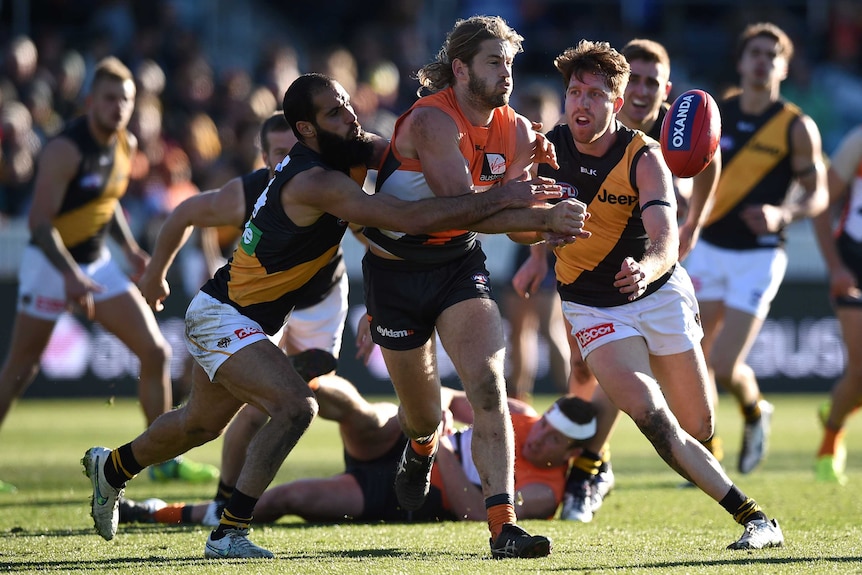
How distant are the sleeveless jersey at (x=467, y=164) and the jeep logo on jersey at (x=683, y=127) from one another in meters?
0.84

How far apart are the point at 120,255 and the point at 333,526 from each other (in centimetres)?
908

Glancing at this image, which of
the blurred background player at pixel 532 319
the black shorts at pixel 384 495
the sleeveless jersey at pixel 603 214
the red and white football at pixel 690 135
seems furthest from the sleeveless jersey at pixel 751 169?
the black shorts at pixel 384 495

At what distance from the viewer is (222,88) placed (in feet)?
60.7

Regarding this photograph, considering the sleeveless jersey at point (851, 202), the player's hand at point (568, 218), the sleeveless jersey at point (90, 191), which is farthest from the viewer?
the sleeveless jersey at point (851, 202)

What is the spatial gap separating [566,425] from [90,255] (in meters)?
4.16

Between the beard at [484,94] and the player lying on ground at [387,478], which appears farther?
the player lying on ground at [387,478]

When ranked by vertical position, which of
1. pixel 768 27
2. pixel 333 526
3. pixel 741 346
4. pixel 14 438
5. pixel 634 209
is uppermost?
pixel 768 27

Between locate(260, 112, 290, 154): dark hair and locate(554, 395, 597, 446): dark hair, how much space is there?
92.0 inches

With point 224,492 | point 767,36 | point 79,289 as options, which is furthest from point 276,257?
point 767,36

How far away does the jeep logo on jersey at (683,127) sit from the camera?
6359 millimetres

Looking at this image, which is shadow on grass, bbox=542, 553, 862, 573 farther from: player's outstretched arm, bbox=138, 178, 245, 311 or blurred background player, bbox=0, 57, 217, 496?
blurred background player, bbox=0, 57, 217, 496

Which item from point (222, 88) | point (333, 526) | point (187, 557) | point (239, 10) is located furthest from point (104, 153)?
point (239, 10)

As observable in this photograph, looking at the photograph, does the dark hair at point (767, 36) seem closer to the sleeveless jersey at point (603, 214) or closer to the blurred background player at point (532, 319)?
the blurred background player at point (532, 319)

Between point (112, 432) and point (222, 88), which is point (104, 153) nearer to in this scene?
point (112, 432)
